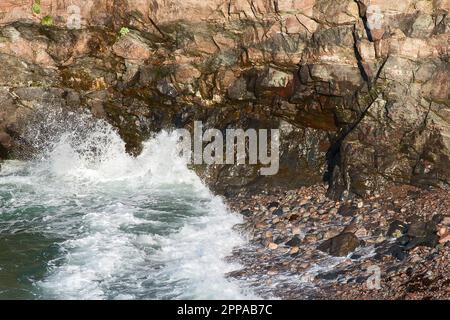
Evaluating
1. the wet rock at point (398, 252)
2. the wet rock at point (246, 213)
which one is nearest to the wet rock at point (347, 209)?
the wet rock at point (398, 252)

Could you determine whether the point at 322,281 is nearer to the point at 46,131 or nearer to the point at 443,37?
the point at 443,37

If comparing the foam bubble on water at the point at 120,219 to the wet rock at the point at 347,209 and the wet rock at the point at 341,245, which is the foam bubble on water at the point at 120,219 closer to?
the wet rock at the point at 341,245

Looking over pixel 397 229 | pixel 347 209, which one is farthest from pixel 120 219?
pixel 397 229

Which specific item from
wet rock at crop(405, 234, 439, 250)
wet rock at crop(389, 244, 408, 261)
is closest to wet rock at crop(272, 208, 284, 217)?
wet rock at crop(389, 244, 408, 261)

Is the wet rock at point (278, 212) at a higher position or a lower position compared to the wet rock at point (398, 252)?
higher

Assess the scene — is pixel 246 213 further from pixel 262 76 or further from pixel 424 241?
pixel 262 76

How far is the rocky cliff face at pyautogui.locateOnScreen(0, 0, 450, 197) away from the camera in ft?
65.5

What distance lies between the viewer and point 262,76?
2352cm

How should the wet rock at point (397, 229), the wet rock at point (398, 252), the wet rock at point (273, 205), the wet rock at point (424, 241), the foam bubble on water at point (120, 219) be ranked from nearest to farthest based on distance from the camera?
1. the foam bubble on water at point (120, 219)
2. the wet rock at point (398, 252)
3. the wet rock at point (424, 241)
4. the wet rock at point (397, 229)
5. the wet rock at point (273, 205)

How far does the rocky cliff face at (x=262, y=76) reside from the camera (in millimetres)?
19953

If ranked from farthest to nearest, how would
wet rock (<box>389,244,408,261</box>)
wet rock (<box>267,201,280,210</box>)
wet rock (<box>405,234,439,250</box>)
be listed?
1. wet rock (<box>267,201,280,210</box>)
2. wet rock (<box>405,234,439,250</box>)
3. wet rock (<box>389,244,408,261</box>)

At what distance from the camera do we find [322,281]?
48.0ft

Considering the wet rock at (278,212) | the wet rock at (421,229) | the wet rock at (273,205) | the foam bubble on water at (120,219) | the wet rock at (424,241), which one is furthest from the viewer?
the wet rock at (273,205)

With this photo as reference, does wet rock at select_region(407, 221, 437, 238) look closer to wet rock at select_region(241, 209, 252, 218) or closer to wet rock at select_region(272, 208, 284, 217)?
wet rock at select_region(272, 208, 284, 217)
